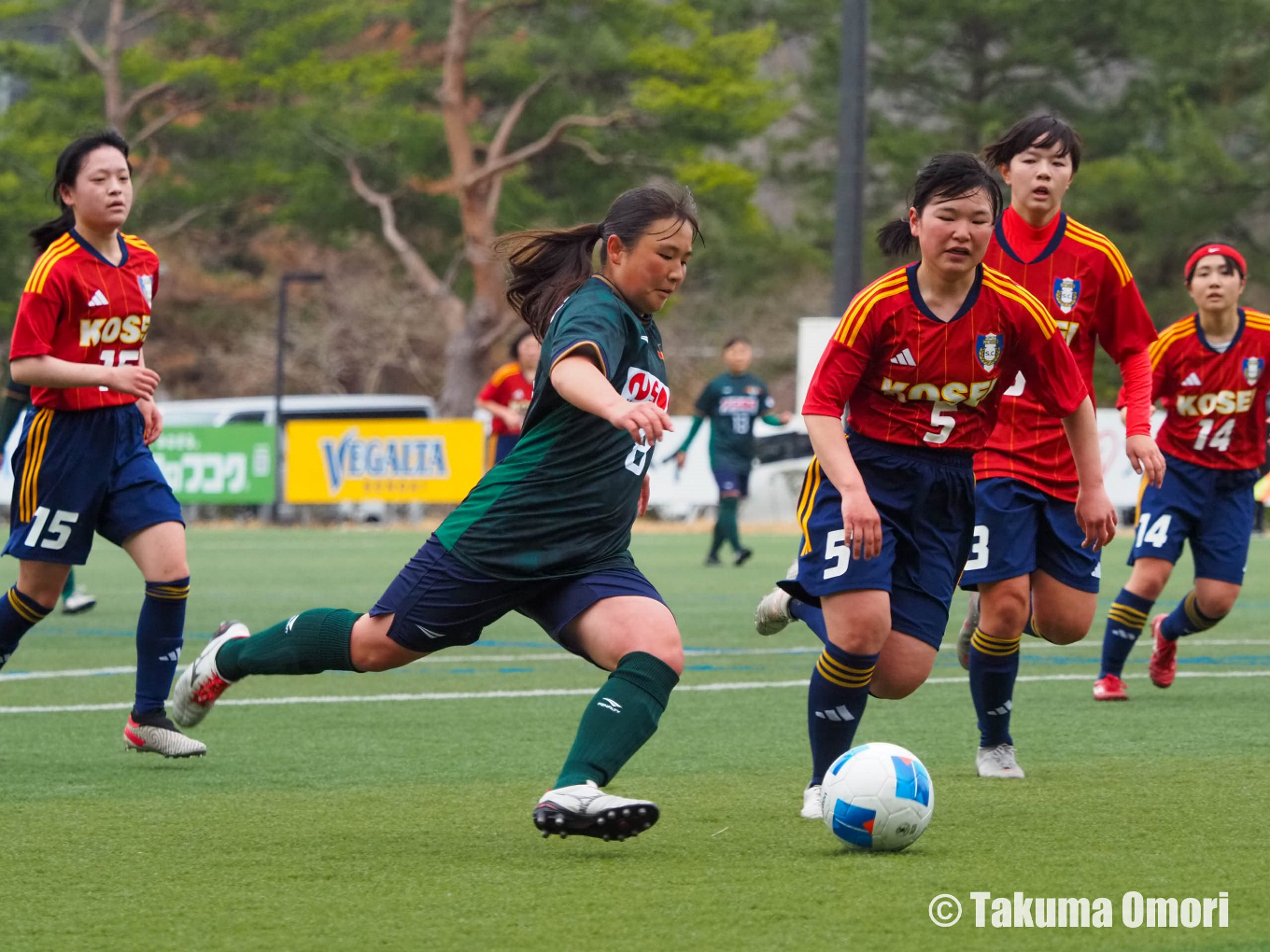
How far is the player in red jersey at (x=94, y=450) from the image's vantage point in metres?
6.12

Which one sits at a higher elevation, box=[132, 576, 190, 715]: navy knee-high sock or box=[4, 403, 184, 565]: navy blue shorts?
box=[4, 403, 184, 565]: navy blue shorts

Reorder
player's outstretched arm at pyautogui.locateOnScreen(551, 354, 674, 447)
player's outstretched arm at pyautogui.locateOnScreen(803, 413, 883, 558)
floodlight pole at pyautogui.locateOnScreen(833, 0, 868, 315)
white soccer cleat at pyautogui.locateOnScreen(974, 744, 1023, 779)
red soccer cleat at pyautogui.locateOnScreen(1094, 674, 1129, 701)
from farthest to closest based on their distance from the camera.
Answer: floodlight pole at pyautogui.locateOnScreen(833, 0, 868, 315)
red soccer cleat at pyautogui.locateOnScreen(1094, 674, 1129, 701)
white soccer cleat at pyautogui.locateOnScreen(974, 744, 1023, 779)
player's outstretched arm at pyautogui.locateOnScreen(803, 413, 883, 558)
player's outstretched arm at pyautogui.locateOnScreen(551, 354, 674, 447)

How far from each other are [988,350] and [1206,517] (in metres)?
3.33

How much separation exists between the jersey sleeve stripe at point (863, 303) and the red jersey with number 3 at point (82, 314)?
2460 millimetres

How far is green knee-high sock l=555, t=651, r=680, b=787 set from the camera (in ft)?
14.6

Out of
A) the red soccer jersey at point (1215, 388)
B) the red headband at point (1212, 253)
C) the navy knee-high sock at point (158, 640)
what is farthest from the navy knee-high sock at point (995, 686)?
the navy knee-high sock at point (158, 640)

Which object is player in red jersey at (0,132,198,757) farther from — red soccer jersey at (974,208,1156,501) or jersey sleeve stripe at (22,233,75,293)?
red soccer jersey at (974,208,1156,501)

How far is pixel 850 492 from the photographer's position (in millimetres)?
4742

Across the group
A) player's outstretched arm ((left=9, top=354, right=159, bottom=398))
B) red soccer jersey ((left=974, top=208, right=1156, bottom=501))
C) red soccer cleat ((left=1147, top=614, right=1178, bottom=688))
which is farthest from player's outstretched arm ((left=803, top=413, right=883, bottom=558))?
red soccer cleat ((left=1147, top=614, right=1178, bottom=688))

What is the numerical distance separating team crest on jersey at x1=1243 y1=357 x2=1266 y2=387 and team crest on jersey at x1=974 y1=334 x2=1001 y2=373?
10.4 ft

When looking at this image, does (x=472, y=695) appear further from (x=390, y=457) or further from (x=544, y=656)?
(x=390, y=457)

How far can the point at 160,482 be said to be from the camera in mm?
6309

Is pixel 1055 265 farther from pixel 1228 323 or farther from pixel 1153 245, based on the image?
pixel 1153 245

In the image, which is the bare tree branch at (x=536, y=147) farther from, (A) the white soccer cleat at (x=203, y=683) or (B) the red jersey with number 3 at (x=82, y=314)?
(A) the white soccer cleat at (x=203, y=683)
